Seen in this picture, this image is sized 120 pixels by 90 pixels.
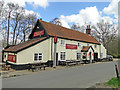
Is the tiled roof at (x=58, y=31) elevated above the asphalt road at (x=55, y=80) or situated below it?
above

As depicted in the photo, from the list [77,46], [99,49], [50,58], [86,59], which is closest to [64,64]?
[50,58]

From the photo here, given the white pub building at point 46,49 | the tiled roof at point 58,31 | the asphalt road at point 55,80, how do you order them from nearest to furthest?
the asphalt road at point 55,80
the white pub building at point 46,49
the tiled roof at point 58,31

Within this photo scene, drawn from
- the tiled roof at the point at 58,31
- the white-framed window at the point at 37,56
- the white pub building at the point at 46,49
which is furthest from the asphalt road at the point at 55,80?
the tiled roof at the point at 58,31

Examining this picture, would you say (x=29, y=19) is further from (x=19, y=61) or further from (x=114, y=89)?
(x=114, y=89)

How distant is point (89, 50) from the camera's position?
23688 mm

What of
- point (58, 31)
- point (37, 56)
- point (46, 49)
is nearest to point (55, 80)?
point (37, 56)

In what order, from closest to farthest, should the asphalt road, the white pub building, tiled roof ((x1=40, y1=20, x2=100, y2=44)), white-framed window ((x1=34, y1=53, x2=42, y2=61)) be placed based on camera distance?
the asphalt road, the white pub building, white-framed window ((x1=34, y1=53, x2=42, y2=61)), tiled roof ((x1=40, y1=20, x2=100, y2=44))

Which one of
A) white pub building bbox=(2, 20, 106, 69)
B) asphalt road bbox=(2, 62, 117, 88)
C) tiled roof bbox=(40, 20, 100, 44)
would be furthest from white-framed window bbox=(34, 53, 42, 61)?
asphalt road bbox=(2, 62, 117, 88)

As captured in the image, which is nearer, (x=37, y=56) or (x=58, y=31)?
(x=37, y=56)

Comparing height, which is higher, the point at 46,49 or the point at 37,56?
the point at 46,49

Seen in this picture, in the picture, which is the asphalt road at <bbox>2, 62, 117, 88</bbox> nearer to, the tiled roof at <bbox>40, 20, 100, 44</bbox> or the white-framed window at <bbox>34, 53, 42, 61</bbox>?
the white-framed window at <bbox>34, 53, 42, 61</bbox>

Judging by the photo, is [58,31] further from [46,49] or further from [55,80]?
[55,80]

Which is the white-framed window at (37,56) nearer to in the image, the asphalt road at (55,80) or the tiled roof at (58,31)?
the tiled roof at (58,31)

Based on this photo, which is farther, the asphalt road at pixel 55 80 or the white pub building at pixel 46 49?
the white pub building at pixel 46 49
